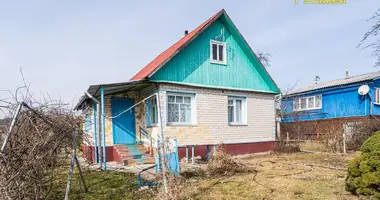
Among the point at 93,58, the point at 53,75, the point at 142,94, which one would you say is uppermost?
the point at 93,58

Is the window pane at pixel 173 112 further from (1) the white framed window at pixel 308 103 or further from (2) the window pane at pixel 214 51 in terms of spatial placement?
(1) the white framed window at pixel 308 103

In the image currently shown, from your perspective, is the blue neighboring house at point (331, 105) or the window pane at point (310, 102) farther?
the window pane at point (310, 102)

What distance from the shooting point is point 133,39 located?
13969 mm

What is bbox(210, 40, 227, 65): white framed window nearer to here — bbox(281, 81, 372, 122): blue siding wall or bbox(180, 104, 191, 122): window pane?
bbox(180, 104, 191, 122): window pane

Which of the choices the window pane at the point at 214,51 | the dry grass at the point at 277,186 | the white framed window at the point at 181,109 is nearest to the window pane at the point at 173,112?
the white framed window at the point at 181,109

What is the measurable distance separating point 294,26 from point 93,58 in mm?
11120

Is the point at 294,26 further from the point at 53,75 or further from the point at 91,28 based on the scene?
the point at 53,75

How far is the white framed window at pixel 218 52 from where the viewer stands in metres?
11.6

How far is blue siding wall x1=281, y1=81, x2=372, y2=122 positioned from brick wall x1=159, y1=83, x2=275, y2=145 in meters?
9.60

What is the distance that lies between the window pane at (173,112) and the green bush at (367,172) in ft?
22.1

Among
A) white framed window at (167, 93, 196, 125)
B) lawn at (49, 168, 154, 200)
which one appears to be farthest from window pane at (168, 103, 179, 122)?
lawn at (49, 168, 154, 200)

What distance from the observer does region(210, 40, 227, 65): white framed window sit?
1161 centimetres

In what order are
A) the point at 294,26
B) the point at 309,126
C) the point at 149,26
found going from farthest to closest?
1. the point at 309,126
2. the point at 149,26
3. the point at 294,26

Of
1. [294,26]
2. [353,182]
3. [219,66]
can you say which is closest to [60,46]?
[219,66]
